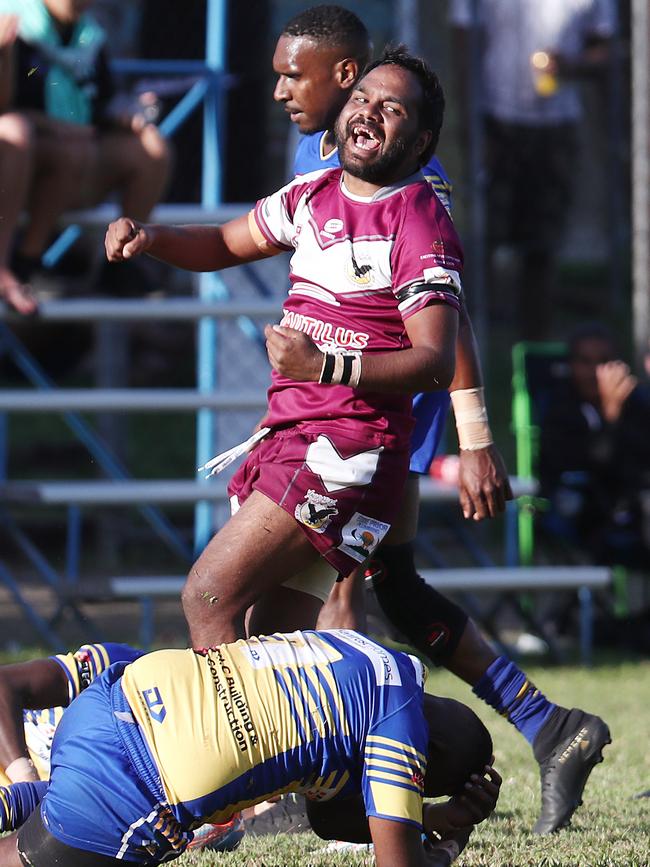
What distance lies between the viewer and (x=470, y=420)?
12.1 feet

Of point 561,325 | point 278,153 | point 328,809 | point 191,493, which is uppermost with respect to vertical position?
point 278,153

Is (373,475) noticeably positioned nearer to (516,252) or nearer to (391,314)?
(391,314)

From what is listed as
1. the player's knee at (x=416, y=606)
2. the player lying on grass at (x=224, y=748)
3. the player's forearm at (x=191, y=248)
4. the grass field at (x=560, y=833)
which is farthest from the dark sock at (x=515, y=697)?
the player's forearm at (x=191, y=248)

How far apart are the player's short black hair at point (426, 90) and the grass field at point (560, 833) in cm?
169

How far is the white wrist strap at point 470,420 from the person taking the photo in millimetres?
3684

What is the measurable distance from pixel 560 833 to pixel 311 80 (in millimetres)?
2130

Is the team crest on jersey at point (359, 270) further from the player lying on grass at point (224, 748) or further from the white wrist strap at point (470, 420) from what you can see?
the player lying on grass at point (224, 748)

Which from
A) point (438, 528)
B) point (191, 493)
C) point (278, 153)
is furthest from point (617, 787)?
point (278, 153)

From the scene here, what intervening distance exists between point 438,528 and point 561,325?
311 inches

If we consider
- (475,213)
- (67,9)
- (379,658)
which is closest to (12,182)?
(67,9)

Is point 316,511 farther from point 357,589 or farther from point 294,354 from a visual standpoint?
point 357,589

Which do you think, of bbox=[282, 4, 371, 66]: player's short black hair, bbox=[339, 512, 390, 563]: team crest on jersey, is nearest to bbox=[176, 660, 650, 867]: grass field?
bbox=[339, 512, 390, 563]: team crest on jersey

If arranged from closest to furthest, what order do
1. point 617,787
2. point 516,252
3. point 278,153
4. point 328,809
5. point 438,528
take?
point 328,809 < point 617,787 < point 438,528 < point 516,252 < point 278,153

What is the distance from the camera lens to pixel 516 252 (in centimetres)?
1516
